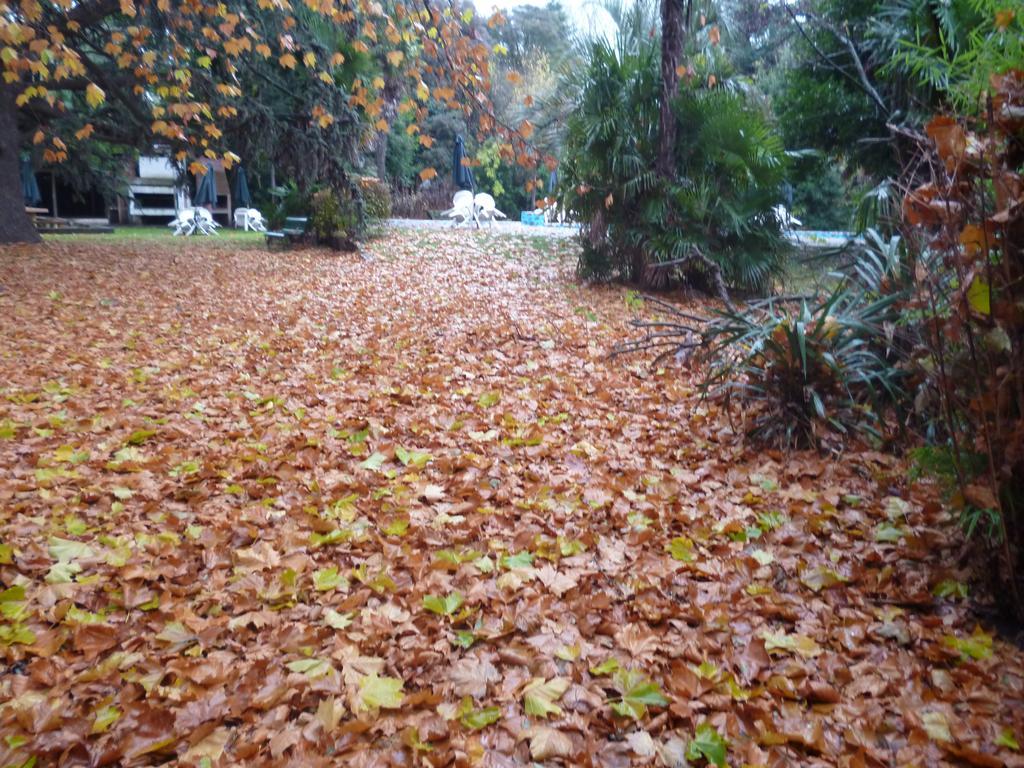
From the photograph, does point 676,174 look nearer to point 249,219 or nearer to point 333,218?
point 333,218

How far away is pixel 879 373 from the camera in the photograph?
416 centimetres

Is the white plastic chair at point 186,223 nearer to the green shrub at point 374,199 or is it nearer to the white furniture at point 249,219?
the white furniture at point 249,219

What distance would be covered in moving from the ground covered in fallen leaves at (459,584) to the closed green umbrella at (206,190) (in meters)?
17.6

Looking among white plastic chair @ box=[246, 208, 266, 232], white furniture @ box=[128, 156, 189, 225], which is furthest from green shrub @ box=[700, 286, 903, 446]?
white furniture @ box=[128, 156, 189, 225]

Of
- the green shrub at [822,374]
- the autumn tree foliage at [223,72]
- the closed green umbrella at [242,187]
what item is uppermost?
the autumn tree foliage at [223,72]

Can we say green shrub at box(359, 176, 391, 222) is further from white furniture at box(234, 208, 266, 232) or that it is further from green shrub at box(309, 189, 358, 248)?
white furniture at box(234, 208, 266, 232)

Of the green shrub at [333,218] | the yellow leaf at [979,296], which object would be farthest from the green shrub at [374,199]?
the yellow leaf at [979,296]

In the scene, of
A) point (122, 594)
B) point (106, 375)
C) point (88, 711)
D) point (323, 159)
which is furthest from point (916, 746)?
point (323, 159)

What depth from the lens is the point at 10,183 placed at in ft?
40.1

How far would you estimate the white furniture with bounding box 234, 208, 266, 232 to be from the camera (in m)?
22.2

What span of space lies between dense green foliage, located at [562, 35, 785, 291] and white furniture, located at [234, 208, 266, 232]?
567 inches

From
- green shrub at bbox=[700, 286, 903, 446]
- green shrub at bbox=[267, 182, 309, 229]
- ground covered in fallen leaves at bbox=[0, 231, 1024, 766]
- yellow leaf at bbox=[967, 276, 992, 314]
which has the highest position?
green shrub at bbox=[267, 182, 309, 229]

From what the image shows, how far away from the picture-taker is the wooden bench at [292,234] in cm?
1470

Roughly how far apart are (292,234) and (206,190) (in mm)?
9472
